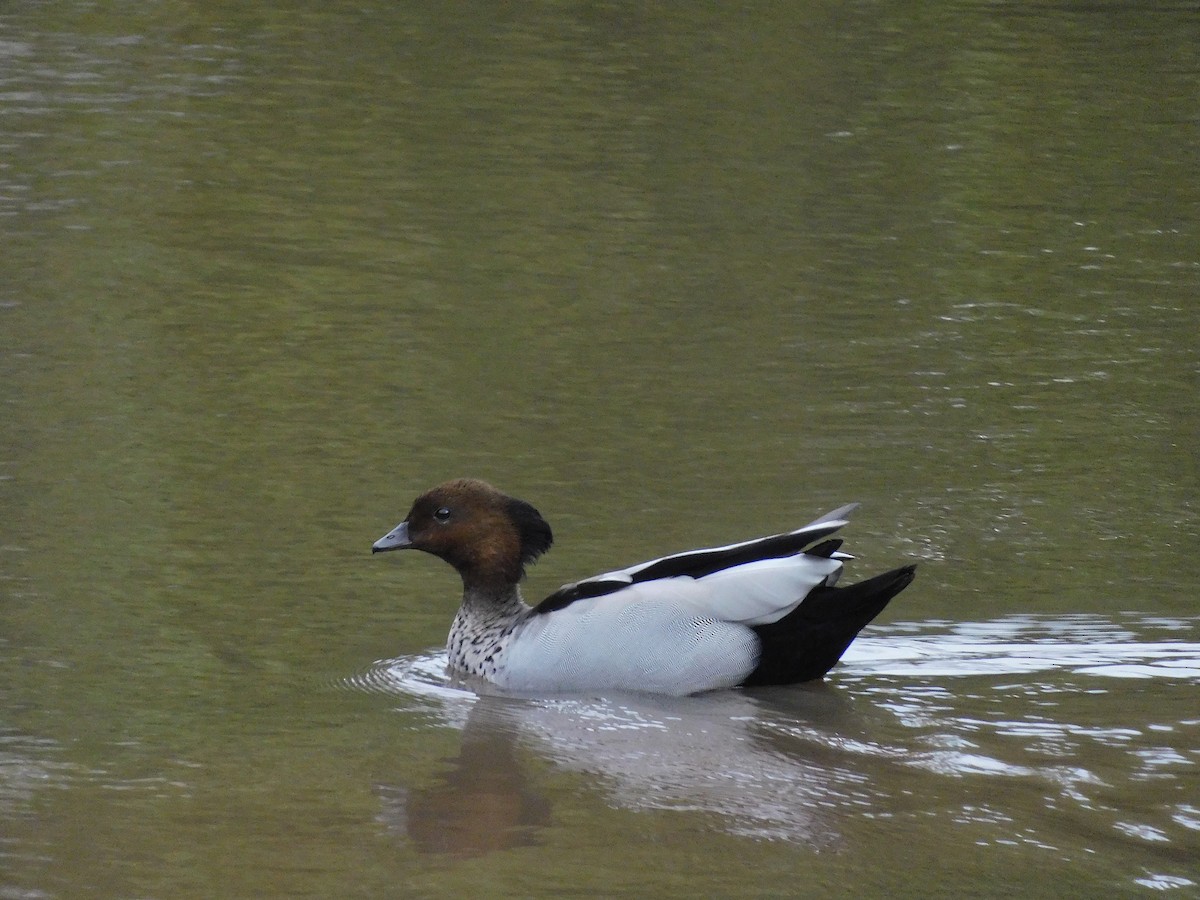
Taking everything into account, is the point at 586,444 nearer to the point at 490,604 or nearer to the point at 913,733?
the point at 490,604

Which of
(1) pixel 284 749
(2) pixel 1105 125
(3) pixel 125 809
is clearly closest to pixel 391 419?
(1) pixel 284 749

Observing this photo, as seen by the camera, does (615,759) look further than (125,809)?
Yes

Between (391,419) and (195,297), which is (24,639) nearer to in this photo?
(391,419)

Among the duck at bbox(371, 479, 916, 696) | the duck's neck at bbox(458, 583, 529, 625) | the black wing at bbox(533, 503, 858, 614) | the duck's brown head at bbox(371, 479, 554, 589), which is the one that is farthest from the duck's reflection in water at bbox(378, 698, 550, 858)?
the duck's brown head at bbox(371, 479, 554, 589)

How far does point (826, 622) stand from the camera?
831 cm

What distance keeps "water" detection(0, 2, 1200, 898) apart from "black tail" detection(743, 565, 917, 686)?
25 centimetres

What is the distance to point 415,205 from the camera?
16891 mm

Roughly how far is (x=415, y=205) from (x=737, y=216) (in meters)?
2.78

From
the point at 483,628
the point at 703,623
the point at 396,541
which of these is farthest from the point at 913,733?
the point at 396,541

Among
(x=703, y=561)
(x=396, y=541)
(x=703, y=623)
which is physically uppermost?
(x=703, y=561)

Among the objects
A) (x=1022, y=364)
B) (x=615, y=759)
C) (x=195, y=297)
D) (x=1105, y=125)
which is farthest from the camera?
(x=1105, y=125)

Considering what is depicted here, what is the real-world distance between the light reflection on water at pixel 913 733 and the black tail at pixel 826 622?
0.18 m

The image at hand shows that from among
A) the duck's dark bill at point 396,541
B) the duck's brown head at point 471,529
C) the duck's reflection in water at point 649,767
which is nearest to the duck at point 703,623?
the duck's reflection in water at point 649,767

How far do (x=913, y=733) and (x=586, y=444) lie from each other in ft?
13.4
